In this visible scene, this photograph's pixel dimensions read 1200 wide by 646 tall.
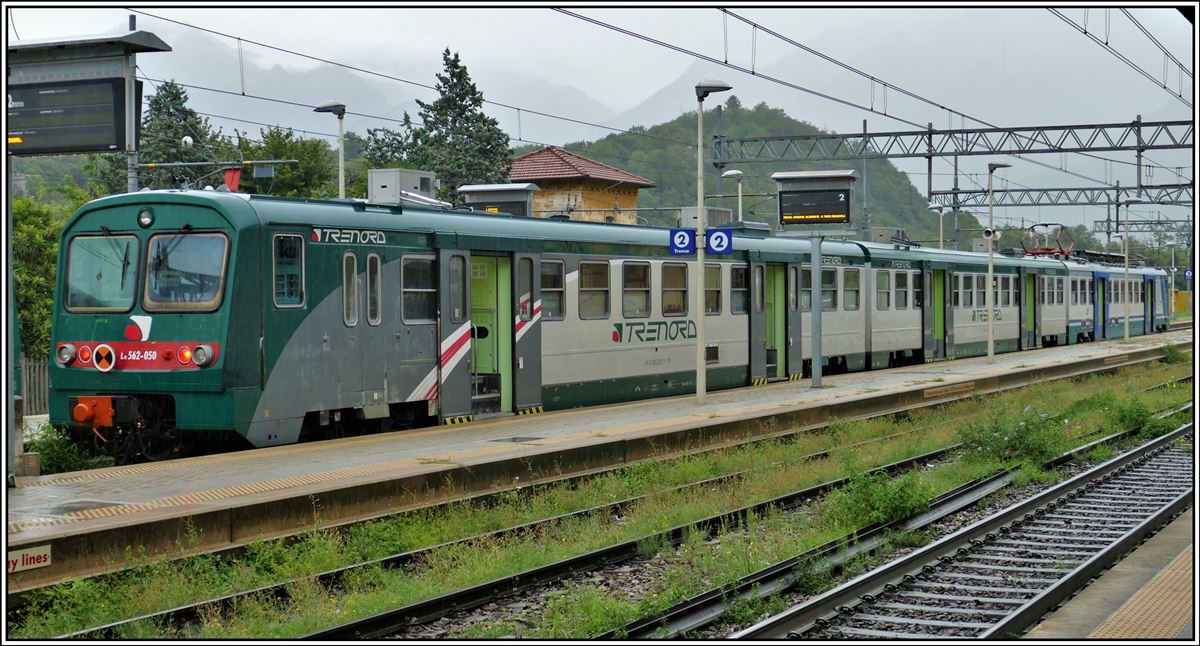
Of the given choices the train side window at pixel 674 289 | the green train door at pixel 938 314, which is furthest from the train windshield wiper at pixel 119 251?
the green train door at pixel 938 314

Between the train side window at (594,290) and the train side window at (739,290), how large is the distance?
4.18m

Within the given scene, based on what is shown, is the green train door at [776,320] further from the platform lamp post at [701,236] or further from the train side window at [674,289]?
the platform lamp post at [701,236]

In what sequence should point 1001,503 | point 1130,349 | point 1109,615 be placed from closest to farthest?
point 1109,615
point 1001,503
point 1130,349

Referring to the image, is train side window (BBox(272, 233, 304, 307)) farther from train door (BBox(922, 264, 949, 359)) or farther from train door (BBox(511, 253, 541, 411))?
train door (BBox(922, 264, 949, 359))

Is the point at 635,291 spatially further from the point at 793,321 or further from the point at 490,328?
the point at 793,321

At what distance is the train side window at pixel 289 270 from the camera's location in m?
14.1

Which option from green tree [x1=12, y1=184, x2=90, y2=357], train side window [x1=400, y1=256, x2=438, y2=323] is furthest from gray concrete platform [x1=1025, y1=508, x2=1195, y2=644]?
green tree [x1=12, y1=184, x2=90, y2=357]

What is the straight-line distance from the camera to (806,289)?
86.2 ft

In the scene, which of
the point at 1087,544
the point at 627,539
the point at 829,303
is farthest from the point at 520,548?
the point at 829,303

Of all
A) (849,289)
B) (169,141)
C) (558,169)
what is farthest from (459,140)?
(849,289)

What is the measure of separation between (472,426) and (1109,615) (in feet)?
31.6

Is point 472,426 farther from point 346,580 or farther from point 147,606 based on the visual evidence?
point 147,606

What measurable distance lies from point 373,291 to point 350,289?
1.41 ft

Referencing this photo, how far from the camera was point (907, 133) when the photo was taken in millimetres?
40656
